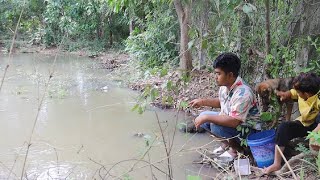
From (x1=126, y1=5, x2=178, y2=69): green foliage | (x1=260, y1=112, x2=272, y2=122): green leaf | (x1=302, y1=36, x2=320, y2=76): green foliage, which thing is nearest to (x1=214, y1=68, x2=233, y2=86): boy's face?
(x1=260, y1=112, x2=272, y2=122): green leaf

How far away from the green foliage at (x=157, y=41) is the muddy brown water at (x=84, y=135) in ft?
4.32

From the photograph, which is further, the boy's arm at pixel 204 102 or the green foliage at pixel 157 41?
the green foliage at pixel 157 41

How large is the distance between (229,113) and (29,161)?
1.94 metres

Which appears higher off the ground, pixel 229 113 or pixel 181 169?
pixel 229 113

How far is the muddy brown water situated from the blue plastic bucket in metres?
0.40

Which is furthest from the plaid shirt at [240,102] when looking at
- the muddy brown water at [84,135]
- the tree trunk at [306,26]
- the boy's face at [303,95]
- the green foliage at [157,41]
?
the green foliage at [157,41]

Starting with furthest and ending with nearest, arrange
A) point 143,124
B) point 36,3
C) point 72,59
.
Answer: point 36,3 < point 72,59 < point 143,124

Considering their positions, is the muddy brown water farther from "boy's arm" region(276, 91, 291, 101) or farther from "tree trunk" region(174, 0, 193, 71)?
"tree trunk" region(174, 0, 193, 71)

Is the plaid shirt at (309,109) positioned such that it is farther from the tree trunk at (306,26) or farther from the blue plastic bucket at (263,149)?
the tree trunk at (306,26)

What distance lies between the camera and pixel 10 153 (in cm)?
390

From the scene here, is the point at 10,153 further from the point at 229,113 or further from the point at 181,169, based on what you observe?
the point at 229,113

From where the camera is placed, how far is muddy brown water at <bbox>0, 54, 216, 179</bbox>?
11.1 feet

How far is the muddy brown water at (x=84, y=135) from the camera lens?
337 centimetres

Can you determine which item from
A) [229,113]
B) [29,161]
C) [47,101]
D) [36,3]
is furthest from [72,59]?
[229,113]
